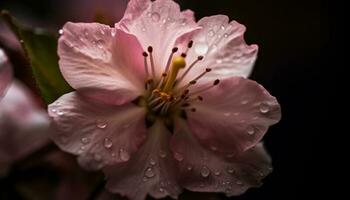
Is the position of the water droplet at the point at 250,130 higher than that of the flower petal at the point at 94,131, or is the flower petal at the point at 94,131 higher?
the flower petal at the point at 94,131

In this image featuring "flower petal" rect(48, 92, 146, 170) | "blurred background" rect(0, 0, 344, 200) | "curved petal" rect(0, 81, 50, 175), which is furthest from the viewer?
"blurred background" rect(0, 0, 344, 200)

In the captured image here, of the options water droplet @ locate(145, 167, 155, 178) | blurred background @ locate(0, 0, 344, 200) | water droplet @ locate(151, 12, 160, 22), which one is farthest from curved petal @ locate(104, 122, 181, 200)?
blurred background @ locate(0, 0, 344, 200)

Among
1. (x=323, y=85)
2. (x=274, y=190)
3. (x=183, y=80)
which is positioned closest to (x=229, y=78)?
(x=183, y=80)

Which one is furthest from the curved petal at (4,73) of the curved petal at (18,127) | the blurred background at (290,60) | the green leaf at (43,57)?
the blurred background at (290,60)

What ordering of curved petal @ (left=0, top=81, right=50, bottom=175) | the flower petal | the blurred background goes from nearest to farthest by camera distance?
the flower petal
curved petal @ (left=0, top=81, right=50, bottom=175)
the blurred background

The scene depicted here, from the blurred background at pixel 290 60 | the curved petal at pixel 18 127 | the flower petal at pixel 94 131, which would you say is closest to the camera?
the flower petal at pixel 94 131

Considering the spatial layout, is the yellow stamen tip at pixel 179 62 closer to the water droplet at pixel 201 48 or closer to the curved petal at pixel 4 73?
the water droplet at pixel 201 48

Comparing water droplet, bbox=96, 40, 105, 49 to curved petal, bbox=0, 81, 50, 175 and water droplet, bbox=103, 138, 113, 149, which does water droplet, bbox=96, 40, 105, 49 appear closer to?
water droplet, bbox=103, 138, 113, 149
